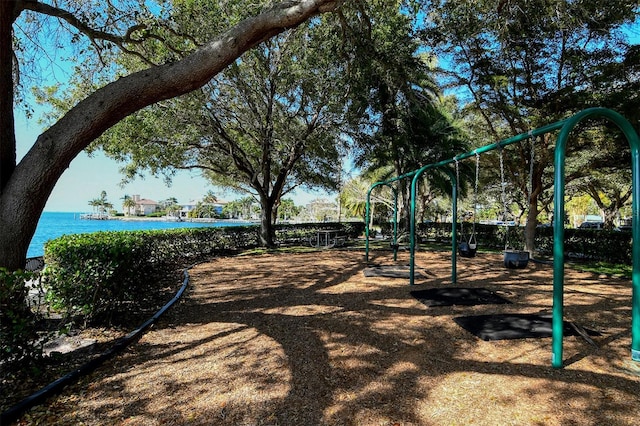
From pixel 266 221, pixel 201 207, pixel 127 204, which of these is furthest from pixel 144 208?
pixel 266 221

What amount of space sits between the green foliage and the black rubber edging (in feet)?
1.28

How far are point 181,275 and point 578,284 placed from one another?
9719 mm

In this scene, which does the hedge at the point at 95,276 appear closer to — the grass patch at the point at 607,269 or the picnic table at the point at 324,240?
the picnic table at the point at 324,240

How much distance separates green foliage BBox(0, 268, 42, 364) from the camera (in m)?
2.81

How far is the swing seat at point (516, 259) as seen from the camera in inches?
217

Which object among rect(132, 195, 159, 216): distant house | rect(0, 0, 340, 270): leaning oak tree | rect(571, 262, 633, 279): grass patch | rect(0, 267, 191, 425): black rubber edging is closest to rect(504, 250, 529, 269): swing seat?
rect(0, 0, 340, 270): leaning oak tree

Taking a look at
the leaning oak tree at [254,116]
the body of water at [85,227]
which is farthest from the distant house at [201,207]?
the leaning oak tree at [254,116]

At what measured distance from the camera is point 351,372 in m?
3.22

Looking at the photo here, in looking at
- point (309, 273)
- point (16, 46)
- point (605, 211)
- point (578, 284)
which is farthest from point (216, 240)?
point (605, 211)

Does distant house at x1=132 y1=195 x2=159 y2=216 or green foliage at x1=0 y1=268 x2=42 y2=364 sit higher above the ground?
distant house at x1=132 y1=195 x2=159 y2=216

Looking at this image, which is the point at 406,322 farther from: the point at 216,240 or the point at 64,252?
the point at 216,240

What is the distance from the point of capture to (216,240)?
13.7 meters

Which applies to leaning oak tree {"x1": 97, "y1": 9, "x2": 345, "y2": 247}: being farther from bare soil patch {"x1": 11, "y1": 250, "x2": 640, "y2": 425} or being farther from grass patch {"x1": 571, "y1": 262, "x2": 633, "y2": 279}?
grass patch {"x1": 571, "y1": 262, "x2": 633, "y2": 279}

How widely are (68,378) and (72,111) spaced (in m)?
2.77
